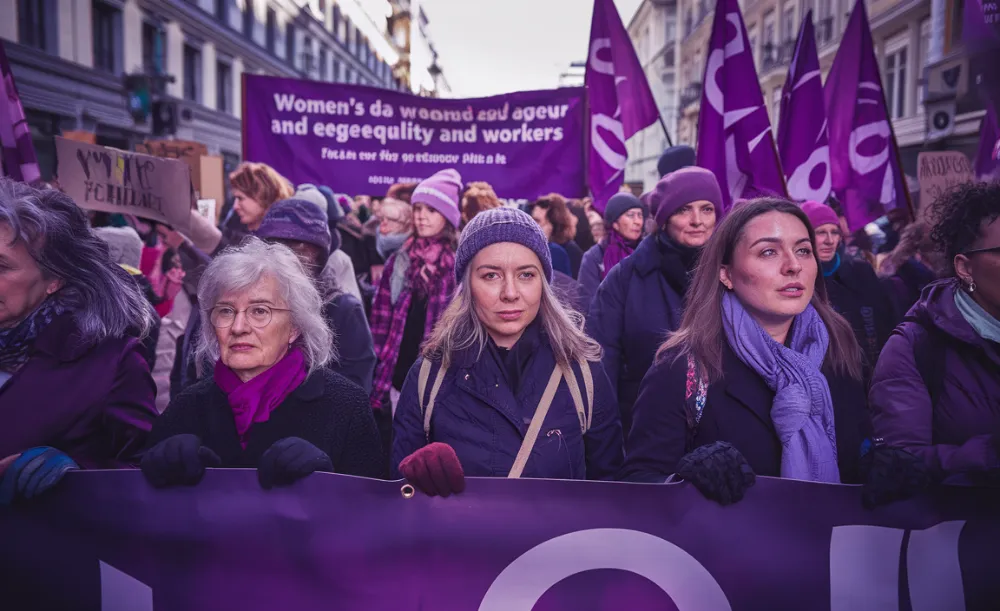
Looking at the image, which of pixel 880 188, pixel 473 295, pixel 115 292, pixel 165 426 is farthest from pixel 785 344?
pixel 880 188

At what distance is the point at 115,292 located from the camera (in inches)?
97.9

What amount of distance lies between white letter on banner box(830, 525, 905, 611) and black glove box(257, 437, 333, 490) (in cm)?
125

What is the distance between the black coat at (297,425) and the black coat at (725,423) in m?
0.77

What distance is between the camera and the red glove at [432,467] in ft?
6.20

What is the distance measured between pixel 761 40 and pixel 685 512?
123 feet

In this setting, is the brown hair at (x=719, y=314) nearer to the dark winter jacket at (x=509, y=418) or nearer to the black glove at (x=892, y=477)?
the dark winter jacket at (x=509, y=418)

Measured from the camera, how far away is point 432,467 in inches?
74.5

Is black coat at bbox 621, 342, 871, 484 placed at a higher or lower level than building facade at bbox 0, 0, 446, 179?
lower

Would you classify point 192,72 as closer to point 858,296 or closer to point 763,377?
point 858,296

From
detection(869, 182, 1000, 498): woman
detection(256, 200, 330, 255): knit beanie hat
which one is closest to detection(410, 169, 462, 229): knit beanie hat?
detection(256, 200, 330, 255): knit beanie hat

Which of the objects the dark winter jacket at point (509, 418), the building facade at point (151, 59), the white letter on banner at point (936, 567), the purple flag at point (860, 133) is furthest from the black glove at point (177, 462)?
the building facade at point (151, 59)

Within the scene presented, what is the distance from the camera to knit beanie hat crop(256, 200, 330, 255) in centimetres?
378

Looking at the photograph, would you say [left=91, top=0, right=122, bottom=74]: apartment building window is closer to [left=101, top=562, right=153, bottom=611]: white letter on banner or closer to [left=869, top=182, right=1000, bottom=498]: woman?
[left=101, top=562, right=153, bottom=611]: white letter on banner

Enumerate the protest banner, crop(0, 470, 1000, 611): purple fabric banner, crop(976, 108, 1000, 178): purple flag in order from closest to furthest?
crop(0, 470, 1000, 611): purple fabric banner
the protest banner
crop(976, 108, 1000, 178): purple flag
